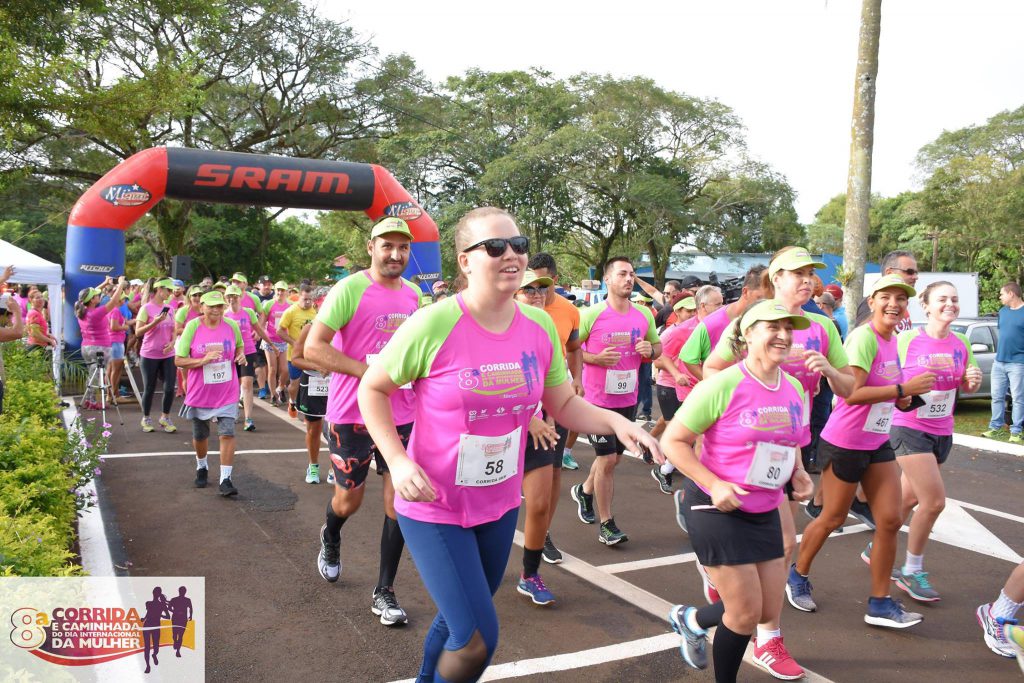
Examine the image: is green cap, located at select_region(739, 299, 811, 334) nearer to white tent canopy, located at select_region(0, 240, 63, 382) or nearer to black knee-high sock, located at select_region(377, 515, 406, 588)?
black knee-high sock, located at select_region(377, 515, 406, 588)

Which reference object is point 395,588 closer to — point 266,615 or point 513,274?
point 266,615

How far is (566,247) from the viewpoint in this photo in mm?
34750

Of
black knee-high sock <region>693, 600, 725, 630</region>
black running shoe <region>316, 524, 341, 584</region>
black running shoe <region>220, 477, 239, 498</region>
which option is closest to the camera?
black knee-high sock <region>693, 600, 725, 630</region>

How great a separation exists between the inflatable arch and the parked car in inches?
389

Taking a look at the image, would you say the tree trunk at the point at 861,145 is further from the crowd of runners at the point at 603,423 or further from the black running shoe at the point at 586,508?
the black running shoe at the point at 586,508

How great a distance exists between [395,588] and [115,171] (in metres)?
11.7

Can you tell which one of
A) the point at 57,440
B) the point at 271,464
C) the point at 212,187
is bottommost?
the point at 271,464

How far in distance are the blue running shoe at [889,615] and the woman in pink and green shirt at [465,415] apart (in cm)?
265

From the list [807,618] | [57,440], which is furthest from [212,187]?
[807,618]

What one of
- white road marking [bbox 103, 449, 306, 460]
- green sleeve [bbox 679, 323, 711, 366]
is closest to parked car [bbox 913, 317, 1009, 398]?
green sleeve [bbox 679, 323, 711, 366]

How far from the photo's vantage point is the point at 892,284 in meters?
4.46

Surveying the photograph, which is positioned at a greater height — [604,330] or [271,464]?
[604,330]

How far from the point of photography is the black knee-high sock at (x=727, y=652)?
3.26 m

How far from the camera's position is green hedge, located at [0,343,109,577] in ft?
10.9
